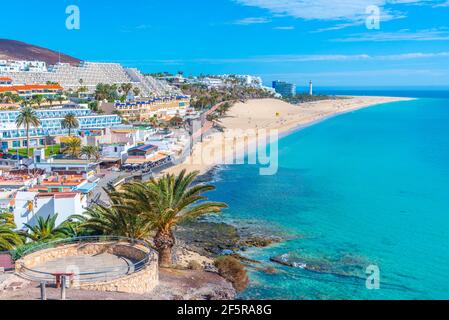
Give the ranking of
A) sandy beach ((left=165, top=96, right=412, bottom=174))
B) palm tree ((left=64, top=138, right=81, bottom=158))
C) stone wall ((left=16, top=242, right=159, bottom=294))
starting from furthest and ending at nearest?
sandy beach ((left=165, top=96, right=412, bottom=174)), palm tree ((left=64, top=138, right=81, bottom=158)), stone wall ((left=16, top=242, right=159, bottom=294))

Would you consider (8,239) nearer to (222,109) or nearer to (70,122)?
(70,122)

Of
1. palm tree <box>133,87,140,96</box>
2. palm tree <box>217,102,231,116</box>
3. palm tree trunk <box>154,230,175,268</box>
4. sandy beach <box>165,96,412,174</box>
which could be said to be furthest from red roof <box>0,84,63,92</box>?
palm tree trunk <box>154,230,175,268</box>

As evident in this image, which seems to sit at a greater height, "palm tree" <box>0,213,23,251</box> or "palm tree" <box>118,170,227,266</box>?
"palm tree" <box>118,170,227,266</box>

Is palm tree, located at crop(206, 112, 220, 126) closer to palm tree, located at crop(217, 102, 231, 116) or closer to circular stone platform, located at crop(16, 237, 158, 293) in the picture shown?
palm tree, located at crop(217, 102, 231, 116)

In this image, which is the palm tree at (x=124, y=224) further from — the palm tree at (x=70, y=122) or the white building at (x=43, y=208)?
the palm tree at (x=70, y=122)

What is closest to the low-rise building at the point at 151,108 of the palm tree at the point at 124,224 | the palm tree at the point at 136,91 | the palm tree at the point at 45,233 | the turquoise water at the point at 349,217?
the palm tree at the point at 136,91

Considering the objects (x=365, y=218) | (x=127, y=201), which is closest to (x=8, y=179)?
(x=127, y=201)
